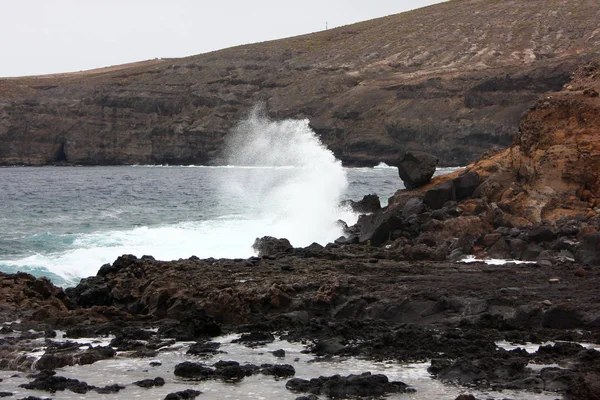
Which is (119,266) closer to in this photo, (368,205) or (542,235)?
(542,235)

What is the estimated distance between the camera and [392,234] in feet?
76.1

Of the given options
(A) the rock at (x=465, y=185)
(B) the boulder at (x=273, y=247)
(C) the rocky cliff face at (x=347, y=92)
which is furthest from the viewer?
(C) the rocky cliff face at (x=347, y=92)

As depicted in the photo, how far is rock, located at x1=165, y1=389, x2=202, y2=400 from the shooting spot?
10.0 m

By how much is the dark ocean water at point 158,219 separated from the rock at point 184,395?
12489mm

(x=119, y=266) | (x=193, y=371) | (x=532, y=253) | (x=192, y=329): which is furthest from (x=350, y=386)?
(x=532, y=253)

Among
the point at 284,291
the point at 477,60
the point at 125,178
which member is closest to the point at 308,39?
the point at 477,60

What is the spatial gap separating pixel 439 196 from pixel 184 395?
16.9m

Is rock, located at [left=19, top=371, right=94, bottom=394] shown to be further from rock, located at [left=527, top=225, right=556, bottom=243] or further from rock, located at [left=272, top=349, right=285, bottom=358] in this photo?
rock, located at [left=527, top=225, right=556, bottom=243]

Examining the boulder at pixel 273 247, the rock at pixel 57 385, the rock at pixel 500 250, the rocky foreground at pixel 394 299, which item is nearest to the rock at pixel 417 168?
the rocky foreground at pixel 394 299

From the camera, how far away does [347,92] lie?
10119 cm

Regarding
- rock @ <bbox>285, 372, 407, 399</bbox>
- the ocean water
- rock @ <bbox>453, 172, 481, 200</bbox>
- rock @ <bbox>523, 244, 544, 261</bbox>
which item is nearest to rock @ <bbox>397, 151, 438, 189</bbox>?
rock @ <bbox>453, 172, 481, 200</bbox>

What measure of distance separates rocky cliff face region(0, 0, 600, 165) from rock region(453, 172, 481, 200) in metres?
58.3

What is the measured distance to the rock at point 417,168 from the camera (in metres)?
29.0

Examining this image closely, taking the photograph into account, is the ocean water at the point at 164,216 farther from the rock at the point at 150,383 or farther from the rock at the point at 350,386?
the rock at the point at 350,386
